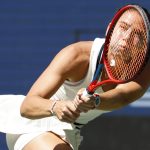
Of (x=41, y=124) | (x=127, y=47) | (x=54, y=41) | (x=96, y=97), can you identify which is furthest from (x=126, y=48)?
(x=54, y=41)

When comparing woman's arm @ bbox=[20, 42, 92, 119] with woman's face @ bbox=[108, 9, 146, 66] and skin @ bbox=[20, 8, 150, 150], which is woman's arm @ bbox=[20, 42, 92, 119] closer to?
skin @ bbox=[20, 8, 150, 150]

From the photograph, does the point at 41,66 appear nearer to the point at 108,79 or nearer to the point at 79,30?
the point at 79,30

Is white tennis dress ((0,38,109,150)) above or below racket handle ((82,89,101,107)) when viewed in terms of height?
below

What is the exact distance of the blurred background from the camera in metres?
6.41

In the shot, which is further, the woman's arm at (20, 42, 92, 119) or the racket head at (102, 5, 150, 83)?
the woman's arm at (20, 42, 92, 119)

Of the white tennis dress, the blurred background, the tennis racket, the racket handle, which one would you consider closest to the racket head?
the tennis racket

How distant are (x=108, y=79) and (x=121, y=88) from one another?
146 mm

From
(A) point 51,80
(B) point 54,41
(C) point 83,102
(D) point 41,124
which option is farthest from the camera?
(B) point 54,41

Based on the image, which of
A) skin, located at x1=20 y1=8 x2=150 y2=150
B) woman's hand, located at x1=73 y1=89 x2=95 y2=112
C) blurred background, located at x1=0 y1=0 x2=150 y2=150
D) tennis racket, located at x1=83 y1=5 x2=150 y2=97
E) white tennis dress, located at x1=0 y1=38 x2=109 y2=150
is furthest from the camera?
blurred background, located at x1=0 y1=0 x2=150 y2=150

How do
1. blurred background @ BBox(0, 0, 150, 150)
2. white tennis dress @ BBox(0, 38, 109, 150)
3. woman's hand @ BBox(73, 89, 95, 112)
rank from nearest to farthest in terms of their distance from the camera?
woman's hand @ BBox(73, 89, 95, 112), white tennis dress @ BBox(0, 38, 109, 150), blurred background @ BBox(0, 0, 150, 150)

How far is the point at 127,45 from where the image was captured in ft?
11.6

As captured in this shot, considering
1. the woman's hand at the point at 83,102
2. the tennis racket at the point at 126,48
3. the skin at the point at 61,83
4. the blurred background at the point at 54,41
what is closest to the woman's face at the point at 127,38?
the tennis racket at the point at 126,48

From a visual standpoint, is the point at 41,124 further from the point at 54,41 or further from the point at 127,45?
the point at 54,41

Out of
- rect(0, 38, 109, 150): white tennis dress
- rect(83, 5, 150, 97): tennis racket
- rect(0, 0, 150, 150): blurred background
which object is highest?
rect(83, 5, 150, 97): tennis racket
